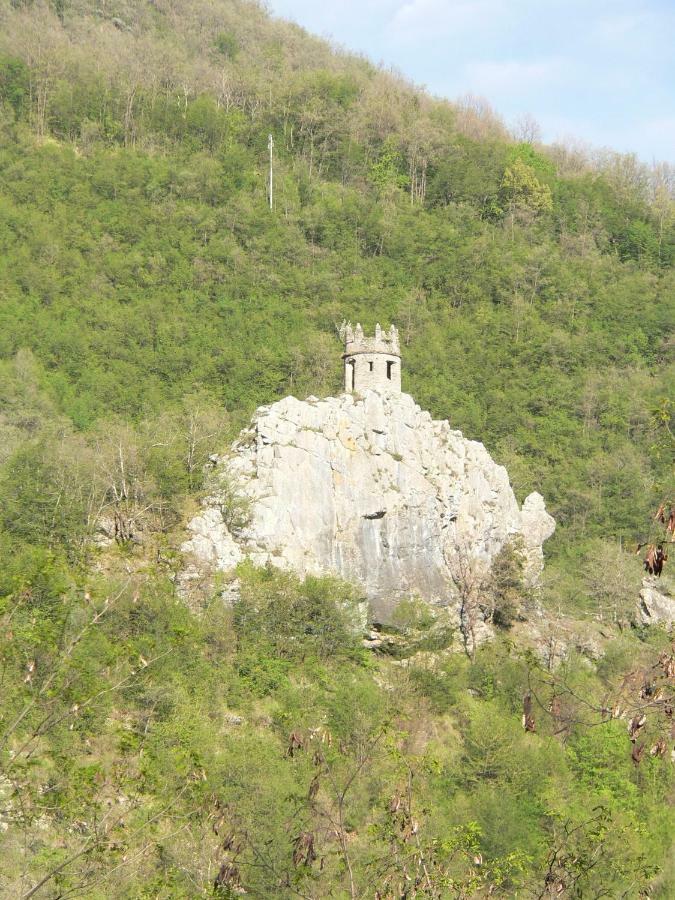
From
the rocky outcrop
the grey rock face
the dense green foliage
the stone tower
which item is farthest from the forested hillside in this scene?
the stone tower

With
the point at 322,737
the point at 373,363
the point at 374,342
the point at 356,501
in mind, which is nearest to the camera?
the point at 322,737

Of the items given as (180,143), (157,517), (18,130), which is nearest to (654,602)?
(157,517)

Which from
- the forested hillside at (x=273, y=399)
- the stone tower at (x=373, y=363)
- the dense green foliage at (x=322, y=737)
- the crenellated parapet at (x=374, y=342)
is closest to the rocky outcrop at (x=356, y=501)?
the stone tower at (x=373, y=363)

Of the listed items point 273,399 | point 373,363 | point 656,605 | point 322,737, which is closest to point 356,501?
point 373,363

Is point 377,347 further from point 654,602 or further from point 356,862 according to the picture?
point 356,862

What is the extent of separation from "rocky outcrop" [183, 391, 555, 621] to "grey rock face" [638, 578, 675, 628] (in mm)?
9897

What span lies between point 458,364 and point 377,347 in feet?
54.9

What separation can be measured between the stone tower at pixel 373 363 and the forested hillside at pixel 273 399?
640 centimetres

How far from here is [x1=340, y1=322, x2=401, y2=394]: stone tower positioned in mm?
40094

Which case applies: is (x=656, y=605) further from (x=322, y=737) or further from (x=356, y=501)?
(x=322, y=737)

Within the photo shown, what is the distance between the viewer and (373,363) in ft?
132

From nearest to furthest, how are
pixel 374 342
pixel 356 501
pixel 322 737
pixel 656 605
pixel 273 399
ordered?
pixel 322 737, pixel 356 501, pixel 374 342, pixel 656 605, pixel 273 399

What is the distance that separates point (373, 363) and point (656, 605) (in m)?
18.1

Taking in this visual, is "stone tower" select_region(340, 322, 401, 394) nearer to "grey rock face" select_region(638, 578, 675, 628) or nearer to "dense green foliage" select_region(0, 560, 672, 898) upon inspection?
"dense green foliage" select_region(0, 560, 672, 898)
